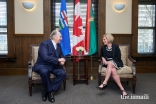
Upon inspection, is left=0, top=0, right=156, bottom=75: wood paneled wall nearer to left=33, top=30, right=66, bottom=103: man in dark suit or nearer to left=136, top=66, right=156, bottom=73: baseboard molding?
left=136, top=66, right=156, bottom=73: baseboard molding

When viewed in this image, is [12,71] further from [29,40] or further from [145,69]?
[145,69]

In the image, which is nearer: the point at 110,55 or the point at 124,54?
the point at 110,55

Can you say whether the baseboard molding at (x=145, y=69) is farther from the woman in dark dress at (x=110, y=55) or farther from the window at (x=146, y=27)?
the woman in dark dress at (x=110, y=55)

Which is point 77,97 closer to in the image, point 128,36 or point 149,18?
point 128,36

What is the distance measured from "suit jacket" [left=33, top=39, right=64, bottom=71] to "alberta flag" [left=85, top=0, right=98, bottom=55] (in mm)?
1458

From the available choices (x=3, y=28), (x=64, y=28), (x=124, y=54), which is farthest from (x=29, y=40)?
(x=124, y=54)

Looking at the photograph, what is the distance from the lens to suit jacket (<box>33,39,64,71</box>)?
3209 millimetres

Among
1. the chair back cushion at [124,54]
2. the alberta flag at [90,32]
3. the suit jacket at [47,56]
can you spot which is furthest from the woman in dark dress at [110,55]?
the suit jacket at [47,56]

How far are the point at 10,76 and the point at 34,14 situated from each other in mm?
1965

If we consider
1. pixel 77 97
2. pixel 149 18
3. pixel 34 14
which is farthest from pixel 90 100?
pixel 149 18

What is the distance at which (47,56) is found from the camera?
320 cm

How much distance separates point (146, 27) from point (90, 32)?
6.62 ft

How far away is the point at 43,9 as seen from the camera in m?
5.11

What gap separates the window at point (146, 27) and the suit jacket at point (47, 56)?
3.24m
